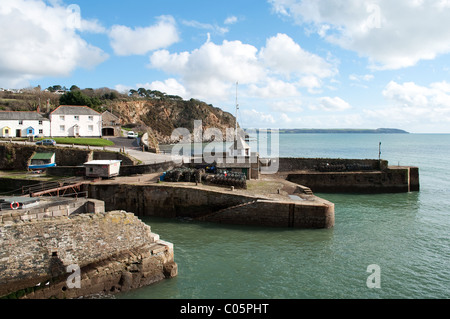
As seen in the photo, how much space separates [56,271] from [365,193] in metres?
28.4

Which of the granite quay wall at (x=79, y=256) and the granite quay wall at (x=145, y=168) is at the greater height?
the granite quay wall at (x=145, y=168)

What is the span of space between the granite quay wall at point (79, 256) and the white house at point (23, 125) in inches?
1418

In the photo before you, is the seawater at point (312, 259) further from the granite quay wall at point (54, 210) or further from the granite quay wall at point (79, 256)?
the granite quay wall at point (54, 210)

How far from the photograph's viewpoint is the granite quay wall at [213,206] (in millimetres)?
19594

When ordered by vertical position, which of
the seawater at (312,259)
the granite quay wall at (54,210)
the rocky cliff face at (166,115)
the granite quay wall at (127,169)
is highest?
the rocky cliff face at (166,115)

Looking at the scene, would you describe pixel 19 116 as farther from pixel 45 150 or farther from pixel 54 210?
pixel 54 210

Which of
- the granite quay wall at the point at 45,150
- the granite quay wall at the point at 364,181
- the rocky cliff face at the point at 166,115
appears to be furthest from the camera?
the rocky cliff face at the point at 166,115

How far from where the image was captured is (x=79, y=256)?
11.4 m

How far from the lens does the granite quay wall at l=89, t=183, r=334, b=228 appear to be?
1959cm

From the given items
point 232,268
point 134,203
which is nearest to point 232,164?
point 134,203

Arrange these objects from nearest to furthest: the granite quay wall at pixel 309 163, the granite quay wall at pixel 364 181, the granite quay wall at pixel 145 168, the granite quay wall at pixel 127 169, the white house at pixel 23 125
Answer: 1. the granite quay wall at pixel 127 169
2. the granite quay wall at pixel 145 168
3. the granite quay wall at pixel 364 181
4. the granite quay wall at pixel 309 163
5. the white house at pixel 23 125

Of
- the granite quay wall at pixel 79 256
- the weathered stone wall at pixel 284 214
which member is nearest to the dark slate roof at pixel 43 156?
the weathered stone wall at pixel 284 214
